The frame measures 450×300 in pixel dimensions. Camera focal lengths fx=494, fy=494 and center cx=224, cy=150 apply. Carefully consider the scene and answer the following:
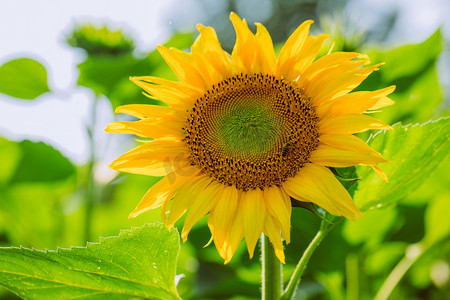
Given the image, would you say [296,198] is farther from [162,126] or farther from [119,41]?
[119,41]

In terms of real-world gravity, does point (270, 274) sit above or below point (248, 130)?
below

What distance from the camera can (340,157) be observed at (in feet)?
2.96

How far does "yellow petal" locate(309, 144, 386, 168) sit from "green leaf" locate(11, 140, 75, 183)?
1.24 meters

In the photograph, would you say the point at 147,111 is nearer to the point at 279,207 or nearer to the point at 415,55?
the point at 279,207

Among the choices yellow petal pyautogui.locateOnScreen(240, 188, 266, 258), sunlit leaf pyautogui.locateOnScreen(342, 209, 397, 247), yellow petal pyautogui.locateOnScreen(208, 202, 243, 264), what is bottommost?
sunlit leaf pyautogui.locateOnScreen(342, 209, 397, 247)

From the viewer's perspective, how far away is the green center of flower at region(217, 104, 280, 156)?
3.57 ft

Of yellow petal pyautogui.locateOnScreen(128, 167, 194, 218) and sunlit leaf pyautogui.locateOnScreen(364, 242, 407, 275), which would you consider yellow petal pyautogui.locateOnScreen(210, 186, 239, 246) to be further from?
sunlit leaf pyautogui.locateOnScreen(364, 242, 407, 275)

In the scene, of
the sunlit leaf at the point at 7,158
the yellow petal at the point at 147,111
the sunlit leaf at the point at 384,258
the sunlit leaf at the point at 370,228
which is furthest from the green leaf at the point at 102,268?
the sunlit leaf at the point at 7,158

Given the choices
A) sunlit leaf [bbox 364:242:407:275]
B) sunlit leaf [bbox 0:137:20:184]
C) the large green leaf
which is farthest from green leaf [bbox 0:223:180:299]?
sunlit leaf [bbox 0:137:20:184]

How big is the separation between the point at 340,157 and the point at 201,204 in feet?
0.91

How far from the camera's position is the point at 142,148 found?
1.00 m

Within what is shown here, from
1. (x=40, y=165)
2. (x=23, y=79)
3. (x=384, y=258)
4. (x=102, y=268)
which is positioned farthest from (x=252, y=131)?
(x=23, y=79)

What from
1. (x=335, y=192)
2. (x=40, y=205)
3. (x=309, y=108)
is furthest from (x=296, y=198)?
(x=40, y=205)

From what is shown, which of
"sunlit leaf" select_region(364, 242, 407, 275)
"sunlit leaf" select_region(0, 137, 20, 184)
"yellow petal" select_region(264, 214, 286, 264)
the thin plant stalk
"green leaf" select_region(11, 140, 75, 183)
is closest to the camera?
"yellow petal" select_region(264, 214, 286, 264)
